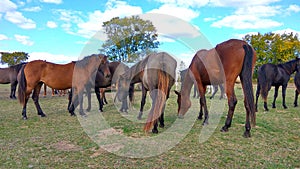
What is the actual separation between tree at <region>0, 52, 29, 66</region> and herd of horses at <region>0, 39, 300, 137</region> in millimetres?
46463

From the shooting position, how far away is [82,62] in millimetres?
7352

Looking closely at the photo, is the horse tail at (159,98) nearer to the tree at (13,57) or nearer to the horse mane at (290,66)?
the horse mane at (290,66)

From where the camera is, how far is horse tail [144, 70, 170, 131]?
4699 millimetres

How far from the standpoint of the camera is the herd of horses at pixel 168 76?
452 centimetres

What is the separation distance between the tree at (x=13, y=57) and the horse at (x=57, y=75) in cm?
4632

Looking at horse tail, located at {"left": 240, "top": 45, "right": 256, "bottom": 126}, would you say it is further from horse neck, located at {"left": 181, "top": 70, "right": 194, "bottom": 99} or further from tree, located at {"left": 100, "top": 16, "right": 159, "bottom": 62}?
tree, located at {"left": 100, "top": 16, "right": 159, "bottom": 62}

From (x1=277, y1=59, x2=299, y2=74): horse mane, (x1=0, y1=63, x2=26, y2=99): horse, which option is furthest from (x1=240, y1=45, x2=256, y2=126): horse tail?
(x1=0, y1=63, x2=26, y2=99): horse

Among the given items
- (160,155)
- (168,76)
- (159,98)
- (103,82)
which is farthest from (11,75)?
(160,155)

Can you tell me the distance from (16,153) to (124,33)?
13618 mm

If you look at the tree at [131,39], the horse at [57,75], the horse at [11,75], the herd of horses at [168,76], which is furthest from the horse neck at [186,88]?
the horse at [11,75]

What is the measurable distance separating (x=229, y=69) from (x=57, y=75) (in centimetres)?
535

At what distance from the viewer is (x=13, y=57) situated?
46812 millimetres

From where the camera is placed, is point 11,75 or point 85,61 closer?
point 85,61

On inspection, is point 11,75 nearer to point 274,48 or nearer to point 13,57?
point 274,48
